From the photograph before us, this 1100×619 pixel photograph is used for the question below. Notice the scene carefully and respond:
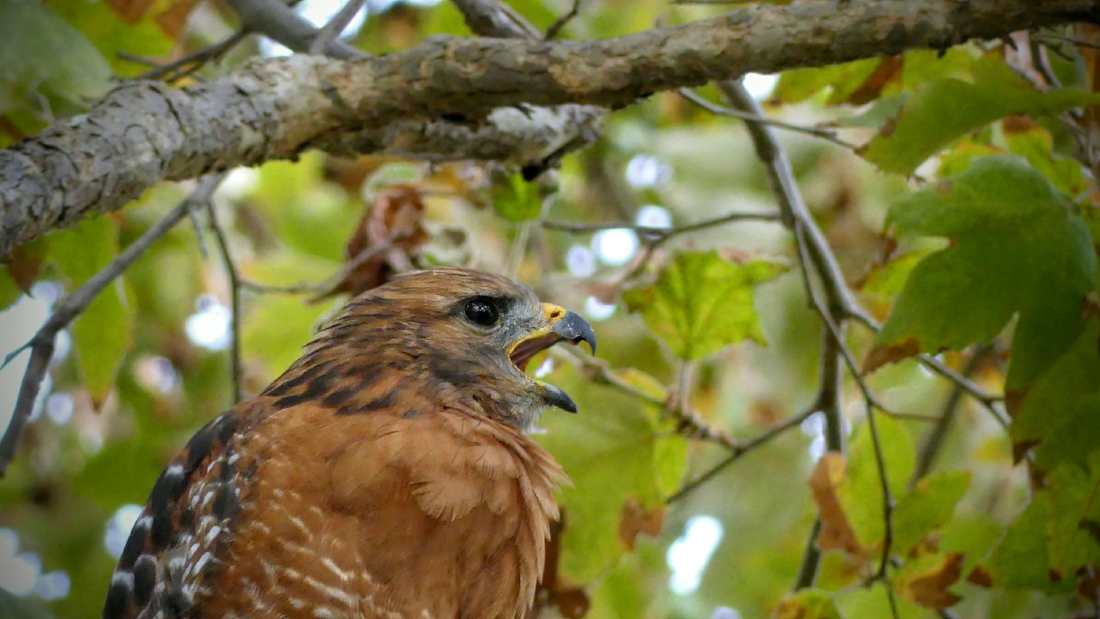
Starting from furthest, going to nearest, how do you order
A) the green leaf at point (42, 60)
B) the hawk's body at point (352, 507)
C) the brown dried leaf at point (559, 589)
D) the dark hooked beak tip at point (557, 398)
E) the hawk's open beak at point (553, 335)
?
the brown dried leaf at point (559, 589)
the hawk's open beak at point (553, 335)
the dark hooked beak tip at point (557, 398)
the green leaf at point (42, 60)
the hawk's body at point (352, 507)

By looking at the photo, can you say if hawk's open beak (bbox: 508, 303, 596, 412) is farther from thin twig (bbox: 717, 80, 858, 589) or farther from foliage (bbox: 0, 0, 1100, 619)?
thin twig (bbox: 717, 80, 858, 589)

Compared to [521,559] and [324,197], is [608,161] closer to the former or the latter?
[324,197]

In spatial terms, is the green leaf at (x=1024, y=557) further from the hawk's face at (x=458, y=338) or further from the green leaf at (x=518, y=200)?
the green leaf at (x=518, y=200)

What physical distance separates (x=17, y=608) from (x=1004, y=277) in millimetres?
2296

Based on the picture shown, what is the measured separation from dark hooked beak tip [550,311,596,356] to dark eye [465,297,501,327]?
18 cm

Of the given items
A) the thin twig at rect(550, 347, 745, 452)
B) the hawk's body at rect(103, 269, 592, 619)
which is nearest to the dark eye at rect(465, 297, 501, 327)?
the hawk's body at rect(103, 269, 592, 619)

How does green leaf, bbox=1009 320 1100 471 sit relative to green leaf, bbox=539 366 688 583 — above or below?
below

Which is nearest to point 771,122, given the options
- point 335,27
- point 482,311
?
point 482,311

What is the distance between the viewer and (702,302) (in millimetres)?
3375

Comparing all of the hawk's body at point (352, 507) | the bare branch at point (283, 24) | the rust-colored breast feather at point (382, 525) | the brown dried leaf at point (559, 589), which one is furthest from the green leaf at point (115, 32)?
the brown dried leaf at point (559, 589)

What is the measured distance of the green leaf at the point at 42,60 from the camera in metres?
2.83

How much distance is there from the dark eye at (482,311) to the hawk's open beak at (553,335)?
109mm

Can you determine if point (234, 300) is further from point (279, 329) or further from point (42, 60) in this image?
point (279, 329)

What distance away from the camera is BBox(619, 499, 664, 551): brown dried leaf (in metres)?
3.38
